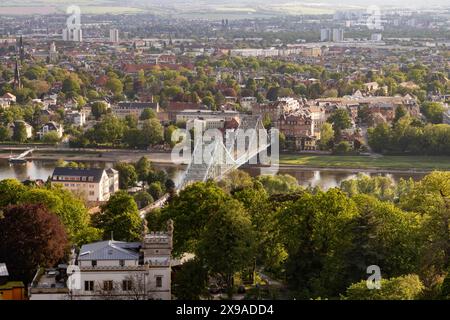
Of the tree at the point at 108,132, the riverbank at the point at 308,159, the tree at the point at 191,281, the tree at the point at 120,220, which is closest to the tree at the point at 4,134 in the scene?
the riverbank at the point at 308,159

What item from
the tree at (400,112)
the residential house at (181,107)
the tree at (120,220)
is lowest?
the residential house at (181,107)

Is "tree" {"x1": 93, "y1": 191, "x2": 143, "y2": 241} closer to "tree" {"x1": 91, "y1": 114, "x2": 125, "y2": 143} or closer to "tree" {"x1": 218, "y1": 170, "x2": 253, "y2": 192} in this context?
"tree" {"x1": 218, "y1": 170, "x2": 253, "y2": 192}

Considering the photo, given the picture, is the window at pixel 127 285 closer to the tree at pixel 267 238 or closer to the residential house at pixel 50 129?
the tree at pixel 267 238

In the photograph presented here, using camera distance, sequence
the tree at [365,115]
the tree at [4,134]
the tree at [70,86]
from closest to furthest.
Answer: the tree at [4,134], the tree at [365,115], the tree at [70,86]

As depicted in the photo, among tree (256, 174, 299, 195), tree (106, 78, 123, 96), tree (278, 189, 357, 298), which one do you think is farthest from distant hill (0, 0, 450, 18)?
tree (278, 189, 357, 298)

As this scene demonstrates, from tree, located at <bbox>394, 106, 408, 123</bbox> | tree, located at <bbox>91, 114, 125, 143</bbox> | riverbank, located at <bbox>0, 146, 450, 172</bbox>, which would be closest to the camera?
riverbank, located at <bbox>0, 146, 450, 172</bbox>

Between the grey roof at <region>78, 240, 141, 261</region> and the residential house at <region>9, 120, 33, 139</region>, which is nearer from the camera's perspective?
the grey roof at <region>78, 240, 141, 261</region>
